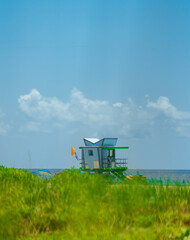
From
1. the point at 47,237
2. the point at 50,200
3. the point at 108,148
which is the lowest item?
the point at 47,237

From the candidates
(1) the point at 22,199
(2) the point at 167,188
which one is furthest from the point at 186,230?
(1) the point at 22,199

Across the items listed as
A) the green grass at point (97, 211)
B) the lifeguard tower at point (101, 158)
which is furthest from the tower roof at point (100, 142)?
the green grass at point (97, 211)

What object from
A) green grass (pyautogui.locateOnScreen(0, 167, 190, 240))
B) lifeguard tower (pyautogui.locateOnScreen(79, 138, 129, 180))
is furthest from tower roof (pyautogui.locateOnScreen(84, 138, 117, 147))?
green grass (pyautogui.locateOnScreen(0, 167, 190, 240))

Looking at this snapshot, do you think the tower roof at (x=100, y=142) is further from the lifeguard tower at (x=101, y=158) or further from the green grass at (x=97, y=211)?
Result: the green grass at (x=97, y=211)

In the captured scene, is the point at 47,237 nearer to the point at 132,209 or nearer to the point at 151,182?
the point at 132,209

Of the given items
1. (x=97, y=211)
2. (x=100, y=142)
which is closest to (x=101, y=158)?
(x=100, y=142)

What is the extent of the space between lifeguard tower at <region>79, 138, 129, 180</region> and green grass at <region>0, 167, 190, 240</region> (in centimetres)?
1906

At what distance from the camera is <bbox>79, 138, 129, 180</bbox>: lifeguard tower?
1139 inches

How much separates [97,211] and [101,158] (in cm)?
2058

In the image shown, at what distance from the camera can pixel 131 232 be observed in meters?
7.63

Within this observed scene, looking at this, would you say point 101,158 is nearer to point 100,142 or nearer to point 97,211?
point 100,142

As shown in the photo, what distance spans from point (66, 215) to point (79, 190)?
103cm

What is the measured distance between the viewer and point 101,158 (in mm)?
28984

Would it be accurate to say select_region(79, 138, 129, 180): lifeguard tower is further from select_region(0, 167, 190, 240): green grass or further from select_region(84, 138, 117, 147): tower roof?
select_region(0, 167, 190, 240): green grass
